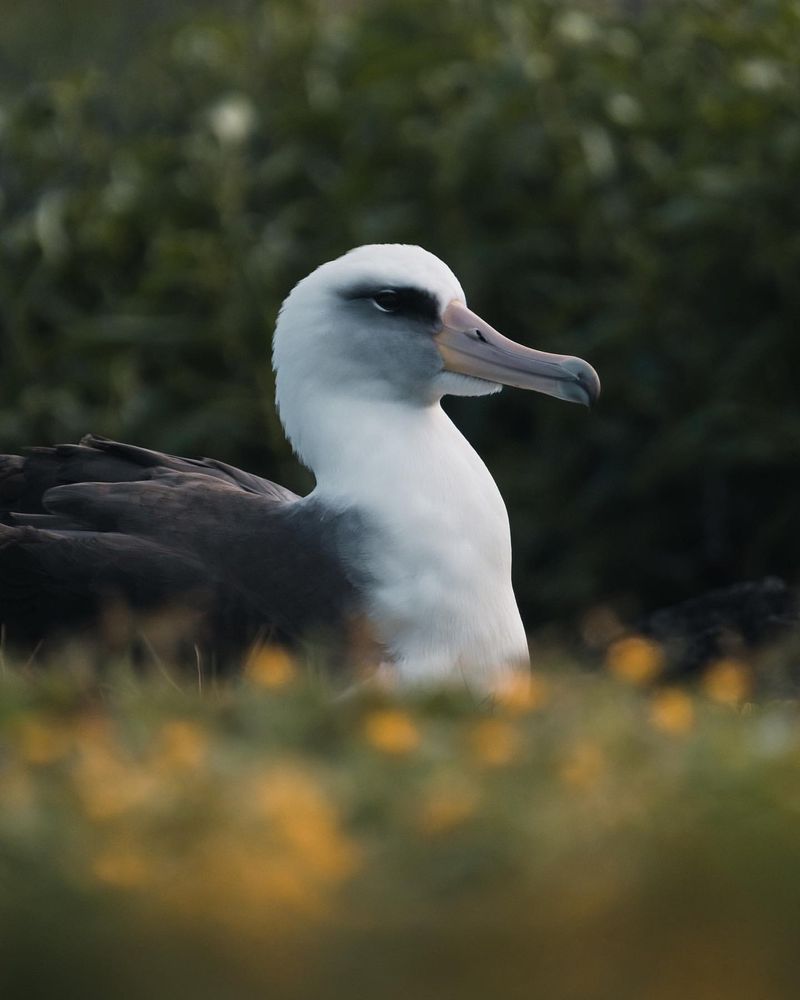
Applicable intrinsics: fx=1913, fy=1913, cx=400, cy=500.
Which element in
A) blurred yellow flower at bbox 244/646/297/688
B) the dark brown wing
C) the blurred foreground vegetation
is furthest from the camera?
the dark brown wing

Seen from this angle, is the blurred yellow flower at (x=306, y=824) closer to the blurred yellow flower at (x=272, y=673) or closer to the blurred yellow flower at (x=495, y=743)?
the blurred yellow flower at (x=495, y=743)

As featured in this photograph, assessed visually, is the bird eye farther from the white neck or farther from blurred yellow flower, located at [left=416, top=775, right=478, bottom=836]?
blurred yellow flower, located at [left=416, top=775, right=478, bottom=836]

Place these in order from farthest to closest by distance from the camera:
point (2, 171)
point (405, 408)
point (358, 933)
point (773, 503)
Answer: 1. point (2, 171)
2. point (773, 503)
3. point (405, 408)
4. point (358, 933)

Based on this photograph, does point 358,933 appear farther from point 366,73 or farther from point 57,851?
point 366,73

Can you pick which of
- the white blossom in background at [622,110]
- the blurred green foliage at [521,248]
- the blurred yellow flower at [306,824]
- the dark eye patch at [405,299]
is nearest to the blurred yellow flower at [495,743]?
the blurred yellow flower at [306,824]

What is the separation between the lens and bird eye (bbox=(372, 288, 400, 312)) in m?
4.85

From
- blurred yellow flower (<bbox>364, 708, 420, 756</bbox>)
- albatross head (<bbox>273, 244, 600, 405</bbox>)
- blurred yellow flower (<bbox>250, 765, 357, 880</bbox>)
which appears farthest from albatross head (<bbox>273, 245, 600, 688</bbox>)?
blurred yellow flower (<bbox>250, 765, 357, 880</bbox>)

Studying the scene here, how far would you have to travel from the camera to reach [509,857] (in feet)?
7.09

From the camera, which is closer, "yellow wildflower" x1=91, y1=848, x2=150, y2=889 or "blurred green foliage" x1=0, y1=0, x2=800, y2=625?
"yellow wildflower" x1=91, y1=848, x2=150, y2=889

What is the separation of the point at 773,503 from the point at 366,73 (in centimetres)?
249

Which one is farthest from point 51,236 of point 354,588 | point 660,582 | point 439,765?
point 439,765

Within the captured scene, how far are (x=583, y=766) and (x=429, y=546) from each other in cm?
205

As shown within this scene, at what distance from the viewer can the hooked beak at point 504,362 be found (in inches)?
186

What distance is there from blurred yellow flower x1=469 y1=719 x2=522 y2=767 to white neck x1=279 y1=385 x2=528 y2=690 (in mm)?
1414
